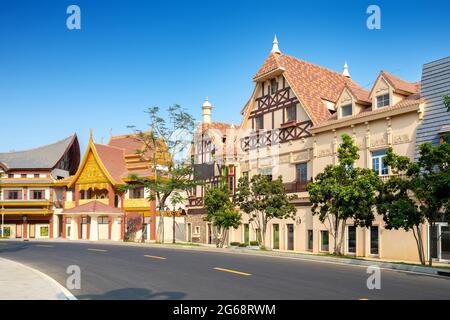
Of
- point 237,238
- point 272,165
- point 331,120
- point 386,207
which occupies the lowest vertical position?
point 237,238

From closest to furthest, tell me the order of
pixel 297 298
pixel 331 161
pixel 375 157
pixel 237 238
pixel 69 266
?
pixel 297 298
pixel 69 266
pixel 375 157
pixel 331 161
pixel 237 238

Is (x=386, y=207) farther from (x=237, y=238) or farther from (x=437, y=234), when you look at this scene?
(x=237, y=238)

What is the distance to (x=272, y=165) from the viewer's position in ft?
127

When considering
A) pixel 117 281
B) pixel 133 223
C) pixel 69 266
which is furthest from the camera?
pixel 133 223

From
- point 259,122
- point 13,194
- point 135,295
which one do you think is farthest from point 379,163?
point 13,194

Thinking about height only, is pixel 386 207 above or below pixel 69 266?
above

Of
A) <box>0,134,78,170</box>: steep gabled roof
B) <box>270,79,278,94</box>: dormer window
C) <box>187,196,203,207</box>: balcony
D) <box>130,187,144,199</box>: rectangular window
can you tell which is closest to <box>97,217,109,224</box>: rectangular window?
<box>130,187,144,199</box>: rectangular window

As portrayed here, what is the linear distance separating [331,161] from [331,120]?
3.18 metres

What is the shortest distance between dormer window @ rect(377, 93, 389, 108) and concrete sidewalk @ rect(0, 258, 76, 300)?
23.1 meters

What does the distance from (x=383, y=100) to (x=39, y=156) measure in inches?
2009

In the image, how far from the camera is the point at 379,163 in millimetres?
29922

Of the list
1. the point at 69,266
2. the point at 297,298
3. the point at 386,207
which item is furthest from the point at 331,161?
the point at 297,298

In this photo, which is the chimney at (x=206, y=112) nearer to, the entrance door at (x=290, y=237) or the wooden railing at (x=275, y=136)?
the wooden railing at (x=275, y=136)

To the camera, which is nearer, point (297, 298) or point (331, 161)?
point (297, 298)
